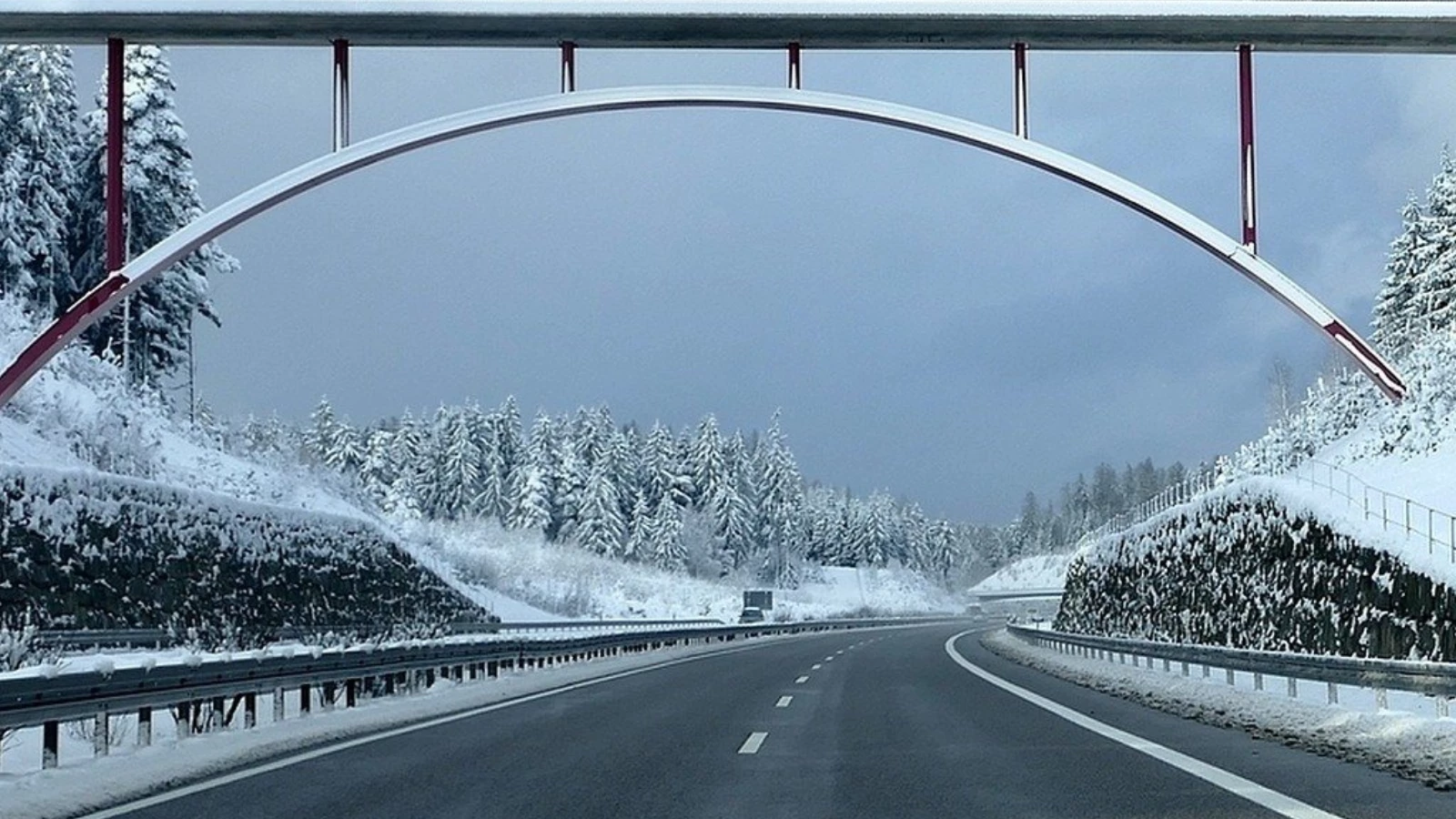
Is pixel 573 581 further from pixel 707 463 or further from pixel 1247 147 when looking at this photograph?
pixel 1247 147

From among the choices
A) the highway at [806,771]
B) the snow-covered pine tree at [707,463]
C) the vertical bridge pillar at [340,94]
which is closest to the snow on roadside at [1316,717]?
the highway at [806,771]

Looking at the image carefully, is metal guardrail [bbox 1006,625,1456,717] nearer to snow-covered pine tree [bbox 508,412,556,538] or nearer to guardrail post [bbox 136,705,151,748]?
guardrail post [bbox 136,705,151,748]

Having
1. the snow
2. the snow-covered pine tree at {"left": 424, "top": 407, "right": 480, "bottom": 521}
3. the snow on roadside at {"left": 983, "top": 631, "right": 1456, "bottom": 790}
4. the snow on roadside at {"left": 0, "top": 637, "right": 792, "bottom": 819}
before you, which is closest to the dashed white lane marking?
the snow on roadside at {"left": 0, "top": 637, "right": 792, "bottom": 819}

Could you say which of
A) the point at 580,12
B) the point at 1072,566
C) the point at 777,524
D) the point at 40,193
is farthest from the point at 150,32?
the point at 777,524

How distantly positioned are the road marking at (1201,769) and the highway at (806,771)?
0.15 ft

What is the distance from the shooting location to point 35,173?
190ft

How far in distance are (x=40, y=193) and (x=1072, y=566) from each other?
3977 cm

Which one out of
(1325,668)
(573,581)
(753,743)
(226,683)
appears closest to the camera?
(753,743)

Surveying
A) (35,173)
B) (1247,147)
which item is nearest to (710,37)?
(1247,147)

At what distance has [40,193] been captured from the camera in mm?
58531

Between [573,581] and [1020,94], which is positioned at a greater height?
[1020,94]

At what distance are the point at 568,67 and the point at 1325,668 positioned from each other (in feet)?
37.5

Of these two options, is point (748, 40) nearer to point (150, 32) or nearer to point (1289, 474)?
point (150, 32)

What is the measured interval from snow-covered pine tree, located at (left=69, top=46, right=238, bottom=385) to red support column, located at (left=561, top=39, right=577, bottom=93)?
41.9 meters
